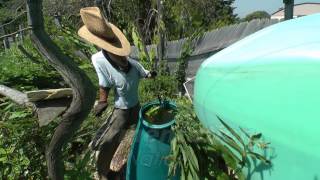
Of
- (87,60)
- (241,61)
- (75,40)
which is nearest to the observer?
(241,61)

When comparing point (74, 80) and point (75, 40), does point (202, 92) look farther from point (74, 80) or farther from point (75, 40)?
point (75, 40)

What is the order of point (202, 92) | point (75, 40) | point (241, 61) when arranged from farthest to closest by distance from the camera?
point (75, 40) < point (202, 92) < point (241, 61)

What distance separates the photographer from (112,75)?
5.00m

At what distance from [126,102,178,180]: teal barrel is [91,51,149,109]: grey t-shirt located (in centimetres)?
87

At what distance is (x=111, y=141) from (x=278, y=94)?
2.35 m

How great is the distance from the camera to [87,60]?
9648 millimetres

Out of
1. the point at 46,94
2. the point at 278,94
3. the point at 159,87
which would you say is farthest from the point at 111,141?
the point at 159,87

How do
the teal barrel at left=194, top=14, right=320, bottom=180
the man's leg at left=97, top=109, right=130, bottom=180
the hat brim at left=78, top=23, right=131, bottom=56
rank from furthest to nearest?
the man's leg at left=97, top=109, right=130, bottom=180 → the hat brim at left=78, top=23, right=131, bottom=56 → the teal barrel at left=194, top=14, right=320, bottom=180

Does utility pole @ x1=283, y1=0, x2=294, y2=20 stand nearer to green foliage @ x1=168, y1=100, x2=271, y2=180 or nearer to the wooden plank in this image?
green foliage @ x1=168, y1=100, x2=271, y2=180

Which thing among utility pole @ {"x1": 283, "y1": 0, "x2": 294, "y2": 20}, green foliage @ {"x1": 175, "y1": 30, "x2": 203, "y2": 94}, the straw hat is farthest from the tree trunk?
green foliage @ {"x1": 175, "y1": 30, "x2": 203, "y2": 94}

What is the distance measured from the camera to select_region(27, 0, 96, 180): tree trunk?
2.93m

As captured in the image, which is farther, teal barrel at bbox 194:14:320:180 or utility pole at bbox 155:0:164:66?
utility pole at bbox 155:0:164:66

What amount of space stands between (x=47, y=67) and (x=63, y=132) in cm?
488

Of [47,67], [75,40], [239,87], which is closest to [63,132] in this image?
[239,87]
